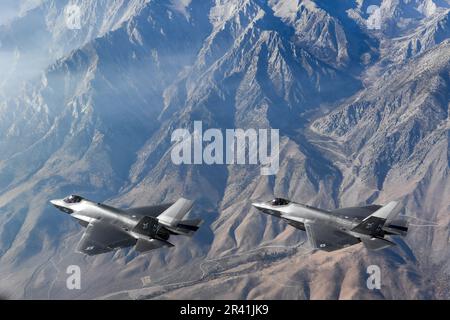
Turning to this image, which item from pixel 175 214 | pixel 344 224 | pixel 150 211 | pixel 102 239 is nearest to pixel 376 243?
pixel 344 224

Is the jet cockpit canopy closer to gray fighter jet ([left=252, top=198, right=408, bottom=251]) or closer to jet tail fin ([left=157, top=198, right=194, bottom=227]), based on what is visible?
jet tail fin ([left=157, top=198, right=194, bottom=227])

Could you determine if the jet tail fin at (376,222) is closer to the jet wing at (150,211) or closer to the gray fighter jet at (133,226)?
the gray fighter jet at (133,226)

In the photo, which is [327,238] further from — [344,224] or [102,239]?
[102,239]

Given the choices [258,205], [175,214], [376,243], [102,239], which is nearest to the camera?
[376,243]

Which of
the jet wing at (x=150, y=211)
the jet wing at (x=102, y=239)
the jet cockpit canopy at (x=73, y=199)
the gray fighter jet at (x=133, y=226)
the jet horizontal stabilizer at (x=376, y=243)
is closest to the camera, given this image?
the gray fighter jet at (x=133, y=226)

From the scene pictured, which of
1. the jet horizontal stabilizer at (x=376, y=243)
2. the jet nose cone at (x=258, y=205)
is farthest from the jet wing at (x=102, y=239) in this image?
the jet horizontal stabilizer at (x=376, y=243)
